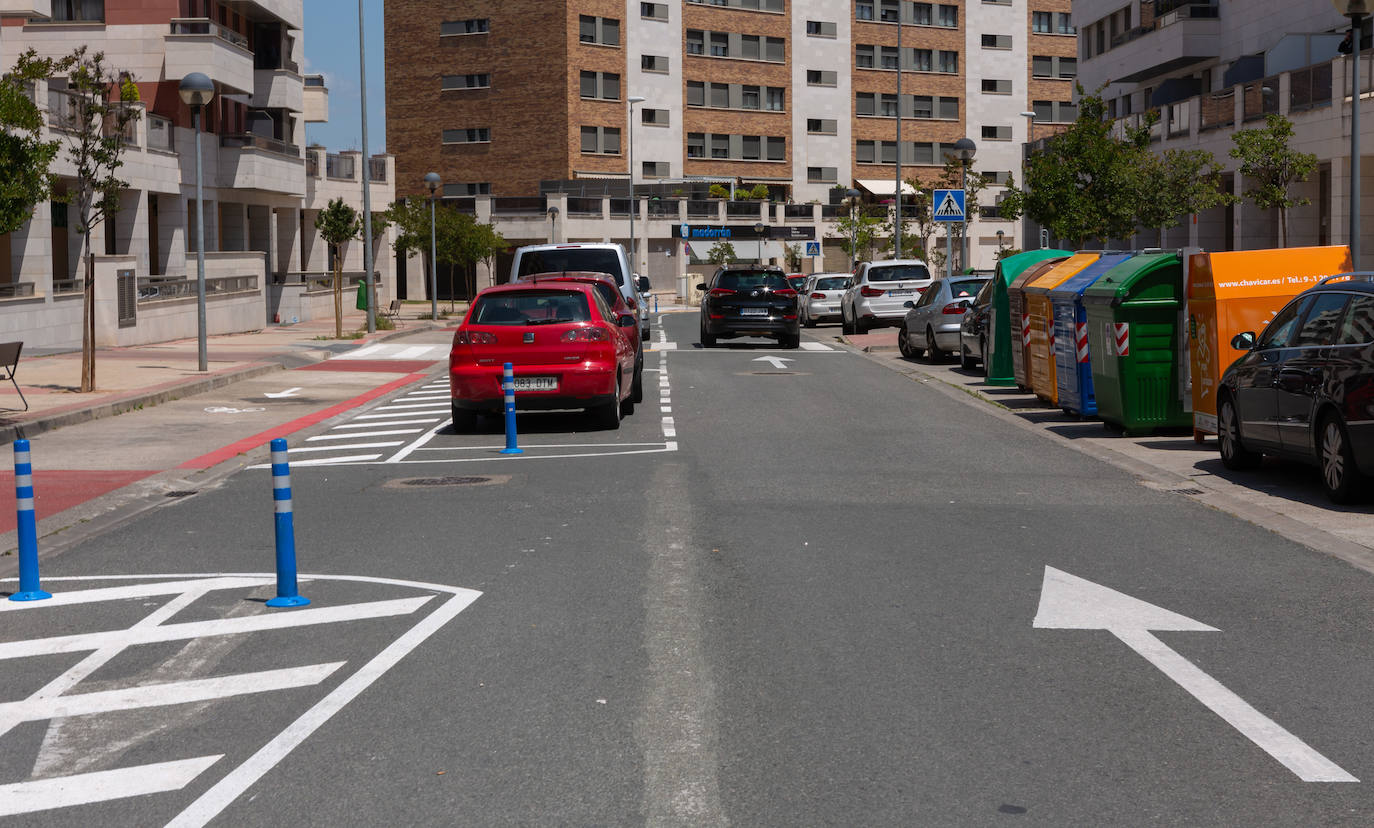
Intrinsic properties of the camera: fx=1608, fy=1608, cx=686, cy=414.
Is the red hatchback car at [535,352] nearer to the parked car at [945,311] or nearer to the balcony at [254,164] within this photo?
the parked car at [945,311]

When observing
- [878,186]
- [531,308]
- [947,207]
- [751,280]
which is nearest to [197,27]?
[751,280]

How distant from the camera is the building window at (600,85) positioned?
83438mm

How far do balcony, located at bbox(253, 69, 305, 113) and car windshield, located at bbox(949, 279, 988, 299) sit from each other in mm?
29377

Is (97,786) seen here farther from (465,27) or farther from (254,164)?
(465,27)

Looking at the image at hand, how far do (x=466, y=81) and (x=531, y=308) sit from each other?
69579mm

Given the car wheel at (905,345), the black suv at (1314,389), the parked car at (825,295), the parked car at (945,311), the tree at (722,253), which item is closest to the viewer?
the black suv at (1314,389)

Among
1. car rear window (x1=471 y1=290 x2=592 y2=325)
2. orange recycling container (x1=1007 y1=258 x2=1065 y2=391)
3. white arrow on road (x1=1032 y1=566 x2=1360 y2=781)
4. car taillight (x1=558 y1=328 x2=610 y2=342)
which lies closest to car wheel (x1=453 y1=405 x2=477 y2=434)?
car rear window (x1=471 y1=290 x2=592 y2=325)

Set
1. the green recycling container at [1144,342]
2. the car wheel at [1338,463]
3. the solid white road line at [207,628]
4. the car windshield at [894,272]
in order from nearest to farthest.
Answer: the solid white road line at [207,628] < the car wheel at [1338,463] < the green recycling container at [1144,342] < the car windshield at [894,272]

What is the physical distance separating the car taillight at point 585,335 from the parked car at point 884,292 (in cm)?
2424

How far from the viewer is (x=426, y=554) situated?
9.96 metres

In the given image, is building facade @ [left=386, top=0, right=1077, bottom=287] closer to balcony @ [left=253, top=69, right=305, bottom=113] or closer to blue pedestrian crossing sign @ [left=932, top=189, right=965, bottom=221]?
balcony @ [left=253, top=69, right=305, bottom=113]

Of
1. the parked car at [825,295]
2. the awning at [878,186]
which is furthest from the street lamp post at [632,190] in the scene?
the parked car at [825,295]

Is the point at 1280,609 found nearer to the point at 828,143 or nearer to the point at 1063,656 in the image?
the point at 1063,656

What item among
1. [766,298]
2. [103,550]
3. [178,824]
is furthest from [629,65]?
[178,824]
